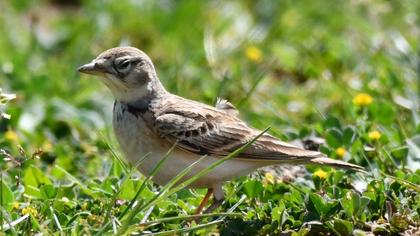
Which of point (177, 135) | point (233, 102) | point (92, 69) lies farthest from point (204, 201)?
point (233, 102)

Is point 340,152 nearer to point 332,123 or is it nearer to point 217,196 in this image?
point 332,123

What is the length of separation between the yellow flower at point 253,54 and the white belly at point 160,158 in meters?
3.50

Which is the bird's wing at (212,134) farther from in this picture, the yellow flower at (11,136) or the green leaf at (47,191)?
the yellow flower at (11,136)

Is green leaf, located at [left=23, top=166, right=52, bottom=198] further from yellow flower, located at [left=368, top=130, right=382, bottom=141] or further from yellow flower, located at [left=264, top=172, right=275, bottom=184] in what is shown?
yellow flower, located at [left=368, top=130, right=382, bottom=141]

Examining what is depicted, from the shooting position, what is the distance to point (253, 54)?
9.48 meters

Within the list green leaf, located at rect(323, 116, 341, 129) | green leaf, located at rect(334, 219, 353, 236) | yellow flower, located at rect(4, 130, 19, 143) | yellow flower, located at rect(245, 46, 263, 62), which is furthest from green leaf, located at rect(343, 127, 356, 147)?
yellow flower, located at rect(245, 46, 263, 62)

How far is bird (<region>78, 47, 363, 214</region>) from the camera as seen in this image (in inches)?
233

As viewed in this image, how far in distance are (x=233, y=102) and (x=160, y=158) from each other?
2867 millimetres

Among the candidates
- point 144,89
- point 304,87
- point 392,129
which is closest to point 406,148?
point 392,129

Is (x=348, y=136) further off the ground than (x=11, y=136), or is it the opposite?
(x=348, y=136)

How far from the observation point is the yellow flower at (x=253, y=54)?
9469mm

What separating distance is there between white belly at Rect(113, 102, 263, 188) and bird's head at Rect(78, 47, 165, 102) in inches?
11.2

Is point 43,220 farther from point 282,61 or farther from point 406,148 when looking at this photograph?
point 282,61

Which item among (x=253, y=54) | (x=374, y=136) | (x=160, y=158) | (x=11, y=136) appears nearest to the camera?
(x=160, y=158)
